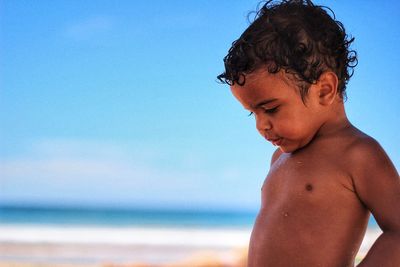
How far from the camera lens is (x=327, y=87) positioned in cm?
127

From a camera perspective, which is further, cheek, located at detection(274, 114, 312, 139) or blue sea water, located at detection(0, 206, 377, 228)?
blue sea water, located at detection(0, 206, 377, 228)

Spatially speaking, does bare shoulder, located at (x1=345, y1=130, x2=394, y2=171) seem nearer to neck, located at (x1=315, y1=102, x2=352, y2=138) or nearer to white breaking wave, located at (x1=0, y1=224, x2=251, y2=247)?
neck, located at (x1=315, y1=102, x2=352, y2=138)

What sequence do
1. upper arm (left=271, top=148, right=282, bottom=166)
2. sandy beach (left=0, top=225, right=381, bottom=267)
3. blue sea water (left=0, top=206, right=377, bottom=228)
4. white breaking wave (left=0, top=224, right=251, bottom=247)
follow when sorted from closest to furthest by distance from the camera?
upper arm (left=271, top=148, right=282, bottom=166) < sandy beach (left=0, top=225, right=381, bottom=267) < white breaking wave (left=0, top=224, right=251, bottom=247) < blue sea water (left=0, top=206, right=377, bottom=228)

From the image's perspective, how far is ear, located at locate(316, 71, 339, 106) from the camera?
1.26 meters

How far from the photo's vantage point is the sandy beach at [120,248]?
17.8 ft

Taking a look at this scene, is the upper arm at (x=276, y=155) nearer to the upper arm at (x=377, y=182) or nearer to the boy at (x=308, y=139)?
the boy at (x=308, y=139)

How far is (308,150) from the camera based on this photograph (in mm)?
1297

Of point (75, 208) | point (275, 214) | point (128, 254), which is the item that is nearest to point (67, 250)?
point (128, 254)

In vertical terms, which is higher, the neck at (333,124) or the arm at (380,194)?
the neck at (333,124)

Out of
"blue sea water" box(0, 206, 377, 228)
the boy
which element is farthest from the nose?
"blue sea water" box(0, 206, 377, 228)

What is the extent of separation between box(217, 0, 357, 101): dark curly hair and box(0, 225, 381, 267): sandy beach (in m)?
3.38

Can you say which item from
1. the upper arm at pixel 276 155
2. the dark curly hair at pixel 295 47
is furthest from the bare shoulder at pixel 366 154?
the upper arm at pixel 276 155

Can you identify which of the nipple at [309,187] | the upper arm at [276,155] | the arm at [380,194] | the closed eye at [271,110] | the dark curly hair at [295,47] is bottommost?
the arm at [380,194]

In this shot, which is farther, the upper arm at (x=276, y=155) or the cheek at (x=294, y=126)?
the upper arm at (x=276, y=155)
